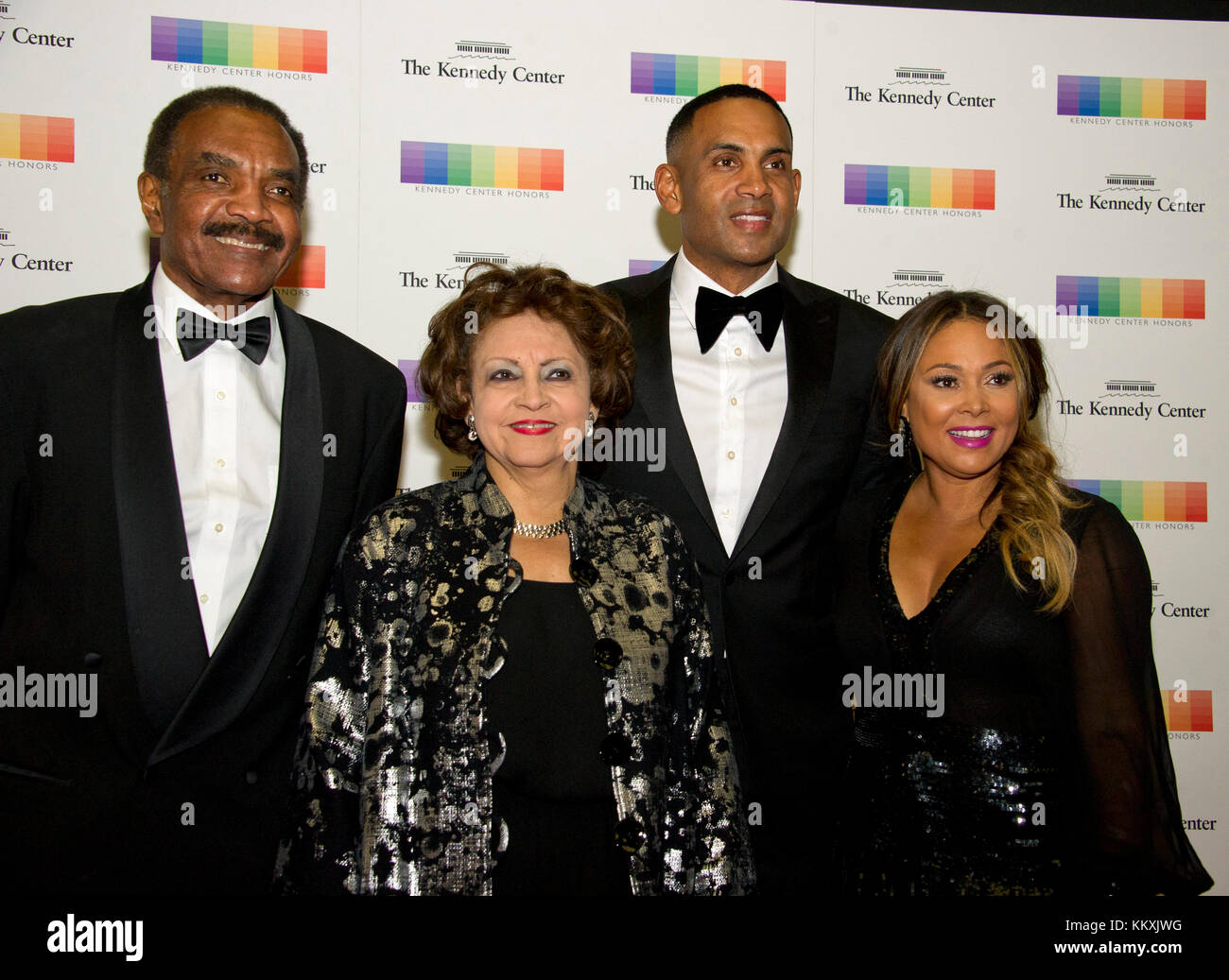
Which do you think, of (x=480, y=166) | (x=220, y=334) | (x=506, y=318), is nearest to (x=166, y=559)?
(x=220, y=334)

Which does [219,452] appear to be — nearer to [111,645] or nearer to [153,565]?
[153,565]

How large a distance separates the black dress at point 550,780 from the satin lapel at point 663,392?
2.57ft

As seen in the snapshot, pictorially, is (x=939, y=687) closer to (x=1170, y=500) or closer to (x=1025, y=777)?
(x=1025, y=777)

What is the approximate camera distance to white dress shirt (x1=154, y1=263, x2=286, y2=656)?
227cm

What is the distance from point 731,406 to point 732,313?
0.27m

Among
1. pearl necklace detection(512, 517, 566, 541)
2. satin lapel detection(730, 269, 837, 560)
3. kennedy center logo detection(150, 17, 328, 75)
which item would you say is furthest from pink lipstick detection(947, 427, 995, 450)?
kennedy center logo detection(150, 17, 328, 75)

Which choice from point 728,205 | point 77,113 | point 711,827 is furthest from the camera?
point 77,113

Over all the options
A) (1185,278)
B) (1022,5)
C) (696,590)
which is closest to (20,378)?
(696,590)

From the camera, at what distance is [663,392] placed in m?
2.66
